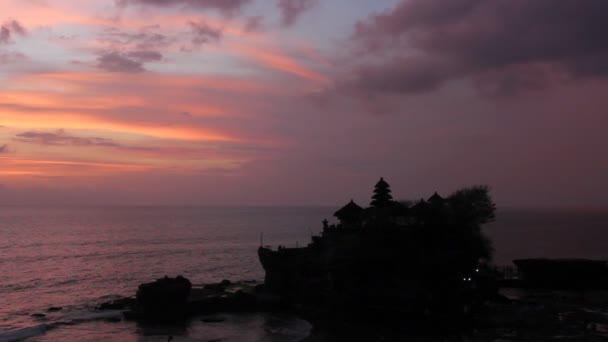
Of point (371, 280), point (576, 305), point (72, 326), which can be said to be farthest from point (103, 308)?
point (576, 305)

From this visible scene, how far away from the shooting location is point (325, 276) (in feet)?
208

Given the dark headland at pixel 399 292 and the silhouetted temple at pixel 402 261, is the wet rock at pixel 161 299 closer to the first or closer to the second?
the dark headland at pixel 399 292

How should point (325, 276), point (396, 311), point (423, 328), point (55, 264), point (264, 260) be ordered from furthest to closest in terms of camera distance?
1. point (55, 264)
2. point (264, 260)
3. point (325, 276)
4. point (396, 311)
5. point (423, 328)

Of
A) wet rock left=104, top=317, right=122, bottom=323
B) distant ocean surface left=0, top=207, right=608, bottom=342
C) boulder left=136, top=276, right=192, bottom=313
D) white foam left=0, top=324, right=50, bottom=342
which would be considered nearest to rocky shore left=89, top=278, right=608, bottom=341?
boulder left=136, top=276, right=192, bottom=313

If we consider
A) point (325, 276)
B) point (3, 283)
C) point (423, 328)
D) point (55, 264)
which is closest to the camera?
point (423, 328)

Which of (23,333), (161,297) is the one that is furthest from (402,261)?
(23,333)

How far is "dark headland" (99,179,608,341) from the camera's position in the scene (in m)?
52.8

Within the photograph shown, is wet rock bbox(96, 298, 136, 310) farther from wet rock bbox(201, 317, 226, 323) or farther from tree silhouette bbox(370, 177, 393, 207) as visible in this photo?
tree silhouette bbox(370, 177, 393, 207)

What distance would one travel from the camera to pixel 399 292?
57.2 meters

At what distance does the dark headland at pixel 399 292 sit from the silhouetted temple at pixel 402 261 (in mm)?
106

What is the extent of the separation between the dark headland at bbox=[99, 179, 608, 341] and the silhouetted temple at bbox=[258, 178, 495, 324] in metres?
0.11

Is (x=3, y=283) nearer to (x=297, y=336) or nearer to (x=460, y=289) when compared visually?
(x=297, y=336)

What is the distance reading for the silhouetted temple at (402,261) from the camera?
187 ft

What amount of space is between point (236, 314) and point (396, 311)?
18.9 m
